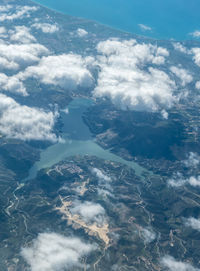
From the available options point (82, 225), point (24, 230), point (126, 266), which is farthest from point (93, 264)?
point (24, 230)

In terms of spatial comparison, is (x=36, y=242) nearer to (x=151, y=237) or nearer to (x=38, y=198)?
(x=38, y=198)

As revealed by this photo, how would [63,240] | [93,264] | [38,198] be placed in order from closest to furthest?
[93,264] < [63,240] < [38,198]

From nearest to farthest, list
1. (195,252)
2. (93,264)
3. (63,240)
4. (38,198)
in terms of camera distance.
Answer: (93,264) → (63,240) → (195,252) → (38,198)

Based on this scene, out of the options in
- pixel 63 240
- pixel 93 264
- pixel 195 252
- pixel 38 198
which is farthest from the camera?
pixel 38 198

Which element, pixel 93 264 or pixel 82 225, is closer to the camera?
pixel 93 264

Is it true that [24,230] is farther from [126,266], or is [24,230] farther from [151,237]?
[151,237]

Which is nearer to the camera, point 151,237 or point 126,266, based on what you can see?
point 126,266

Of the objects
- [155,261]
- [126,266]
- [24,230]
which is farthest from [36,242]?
[155,261]

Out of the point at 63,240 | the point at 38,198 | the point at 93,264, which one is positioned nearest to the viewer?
the point at 93,264
